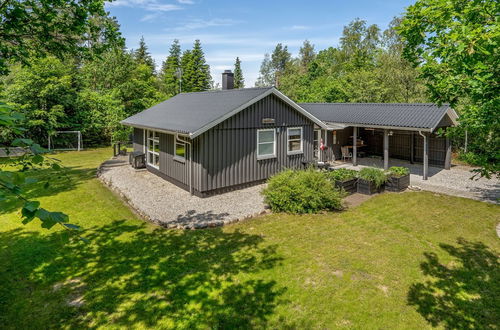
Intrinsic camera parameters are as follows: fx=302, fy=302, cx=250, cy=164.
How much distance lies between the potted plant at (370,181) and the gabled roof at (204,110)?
12.6 ft

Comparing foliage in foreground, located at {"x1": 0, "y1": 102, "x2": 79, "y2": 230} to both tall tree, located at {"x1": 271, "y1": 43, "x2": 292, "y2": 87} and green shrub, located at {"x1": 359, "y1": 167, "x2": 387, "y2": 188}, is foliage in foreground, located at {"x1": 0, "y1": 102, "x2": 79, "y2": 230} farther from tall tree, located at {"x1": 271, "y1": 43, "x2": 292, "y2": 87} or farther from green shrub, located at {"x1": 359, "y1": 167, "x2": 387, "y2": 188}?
tall tree, located at {"x1": 271, "y1": 43, "x2": 292, "y2": 87}

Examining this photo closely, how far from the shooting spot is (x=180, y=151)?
12.1 meters

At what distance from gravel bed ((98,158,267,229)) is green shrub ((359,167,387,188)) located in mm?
4158

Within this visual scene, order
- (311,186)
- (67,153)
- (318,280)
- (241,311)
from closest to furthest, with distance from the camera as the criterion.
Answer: (241,311) < (318,280) < (311,186) < (67,153)

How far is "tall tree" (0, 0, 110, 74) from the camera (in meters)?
5.85

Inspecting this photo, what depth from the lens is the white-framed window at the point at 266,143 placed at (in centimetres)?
1252

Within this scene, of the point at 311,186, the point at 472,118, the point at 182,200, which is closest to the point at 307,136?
the point at 311,186

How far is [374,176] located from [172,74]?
45.9 meters

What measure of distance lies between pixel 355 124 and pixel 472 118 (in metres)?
9.69

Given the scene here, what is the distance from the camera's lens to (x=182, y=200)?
10.6 metres

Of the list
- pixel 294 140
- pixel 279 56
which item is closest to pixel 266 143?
pixel 294 140

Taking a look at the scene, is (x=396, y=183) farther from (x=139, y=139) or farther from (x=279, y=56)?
(x=279, y=56)

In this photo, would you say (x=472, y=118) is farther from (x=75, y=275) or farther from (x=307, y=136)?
(x=75, y=275)

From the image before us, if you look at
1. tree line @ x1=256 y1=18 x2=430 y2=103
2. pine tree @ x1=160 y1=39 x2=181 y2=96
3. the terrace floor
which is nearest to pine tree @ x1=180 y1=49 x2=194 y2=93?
pine tree @ x1=160 y1=39 x2=181 y2=96
